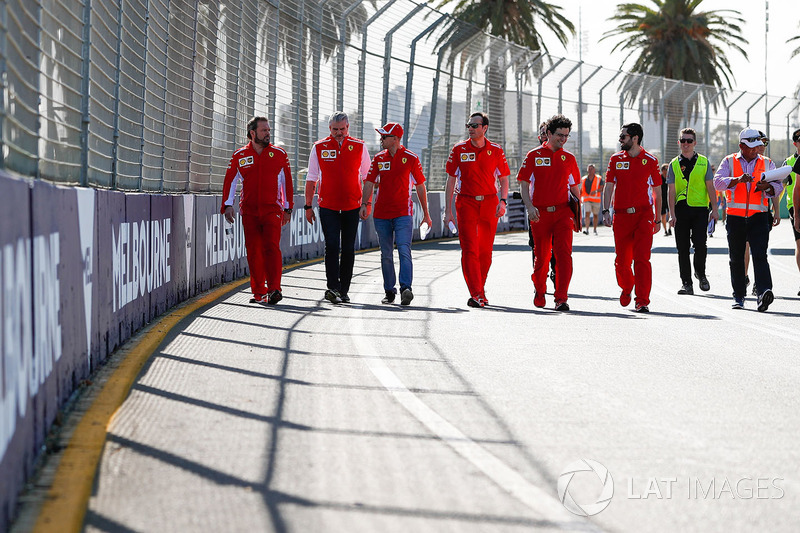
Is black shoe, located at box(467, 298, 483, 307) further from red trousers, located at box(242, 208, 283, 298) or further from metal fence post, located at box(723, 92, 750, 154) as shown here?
metal fence post, located at box(723, 92, 750, 154)

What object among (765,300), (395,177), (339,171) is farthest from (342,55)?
(765,300)

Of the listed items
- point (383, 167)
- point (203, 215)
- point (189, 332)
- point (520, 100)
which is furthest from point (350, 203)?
point (520, 100)

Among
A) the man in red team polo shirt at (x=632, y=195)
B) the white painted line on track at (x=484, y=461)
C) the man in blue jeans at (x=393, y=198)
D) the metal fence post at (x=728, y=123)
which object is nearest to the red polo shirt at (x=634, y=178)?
the man in red team polo shirt at (x=632, y=195)

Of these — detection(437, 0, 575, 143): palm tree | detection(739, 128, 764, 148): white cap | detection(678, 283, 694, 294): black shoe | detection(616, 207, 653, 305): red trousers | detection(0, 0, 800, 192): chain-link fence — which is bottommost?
detection(678, 283, 694, 294): black shoe

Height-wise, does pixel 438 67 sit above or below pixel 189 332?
above

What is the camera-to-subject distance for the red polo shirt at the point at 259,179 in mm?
12141

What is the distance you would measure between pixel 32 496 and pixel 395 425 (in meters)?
1.85

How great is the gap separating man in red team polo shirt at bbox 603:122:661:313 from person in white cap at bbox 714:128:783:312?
766 mm

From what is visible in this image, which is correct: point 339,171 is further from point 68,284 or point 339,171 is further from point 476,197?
point 68,284

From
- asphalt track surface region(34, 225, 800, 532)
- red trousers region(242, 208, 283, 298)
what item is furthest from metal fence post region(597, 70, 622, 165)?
asphalt track surface region(34, 225, 800, 532)

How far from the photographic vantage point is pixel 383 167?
12.2m

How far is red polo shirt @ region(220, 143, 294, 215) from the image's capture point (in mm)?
12141

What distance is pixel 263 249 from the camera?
12219 millimetres

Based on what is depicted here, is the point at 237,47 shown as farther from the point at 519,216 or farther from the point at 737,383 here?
the point at 519,216
